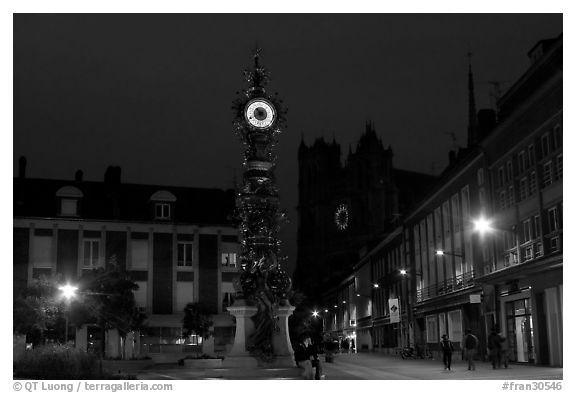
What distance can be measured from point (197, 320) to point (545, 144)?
26266mm

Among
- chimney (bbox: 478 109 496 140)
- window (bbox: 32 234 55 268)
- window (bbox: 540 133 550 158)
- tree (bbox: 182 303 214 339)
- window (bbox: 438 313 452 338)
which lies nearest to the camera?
window (bbox: 540 133 550 158)

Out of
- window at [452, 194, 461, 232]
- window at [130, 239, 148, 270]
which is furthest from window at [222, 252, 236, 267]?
window at [452, 194, 461, 232]

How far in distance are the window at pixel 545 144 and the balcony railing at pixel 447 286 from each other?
10.6 m

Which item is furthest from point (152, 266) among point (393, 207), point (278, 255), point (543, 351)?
point (393, 207)

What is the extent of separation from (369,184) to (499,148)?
123178 mm

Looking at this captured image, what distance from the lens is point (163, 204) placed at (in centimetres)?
5478

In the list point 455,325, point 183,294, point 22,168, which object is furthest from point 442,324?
point 22,168

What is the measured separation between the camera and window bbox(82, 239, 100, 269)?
51156 millimetres

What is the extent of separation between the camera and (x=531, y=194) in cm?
3130

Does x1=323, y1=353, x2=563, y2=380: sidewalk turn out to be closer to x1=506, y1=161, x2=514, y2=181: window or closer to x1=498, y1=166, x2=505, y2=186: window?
→ x1=506, y1=161, x2=514, y2=181: window

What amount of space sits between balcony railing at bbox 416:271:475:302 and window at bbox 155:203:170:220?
17235mm

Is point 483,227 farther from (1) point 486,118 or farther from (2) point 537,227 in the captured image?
(1) point 486,118
